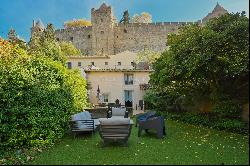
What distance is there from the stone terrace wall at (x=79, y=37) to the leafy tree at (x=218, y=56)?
60.4m

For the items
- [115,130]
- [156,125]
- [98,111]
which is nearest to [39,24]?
[98,111]

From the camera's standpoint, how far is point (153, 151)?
29.3ft

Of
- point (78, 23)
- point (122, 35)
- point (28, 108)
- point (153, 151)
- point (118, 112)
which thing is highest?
point (78, 23)

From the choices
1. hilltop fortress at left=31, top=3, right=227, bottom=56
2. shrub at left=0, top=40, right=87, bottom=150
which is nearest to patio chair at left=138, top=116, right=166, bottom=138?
shrub at left=0, top=40, right=87, bottom=150

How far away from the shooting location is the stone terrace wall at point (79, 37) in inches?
3014

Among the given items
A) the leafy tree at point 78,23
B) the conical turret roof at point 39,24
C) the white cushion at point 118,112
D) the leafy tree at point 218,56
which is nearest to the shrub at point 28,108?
the leafy tree at point 218,56

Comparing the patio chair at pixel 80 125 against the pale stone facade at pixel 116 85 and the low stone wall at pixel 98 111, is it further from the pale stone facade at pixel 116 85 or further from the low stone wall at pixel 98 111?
the pale stone facade at pixel 116 85

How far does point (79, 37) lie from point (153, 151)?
229 ft

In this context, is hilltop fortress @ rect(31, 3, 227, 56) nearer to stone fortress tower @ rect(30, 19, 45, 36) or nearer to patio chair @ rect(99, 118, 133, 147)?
stone fortress tower @ rect(30, 19, 45, 36)

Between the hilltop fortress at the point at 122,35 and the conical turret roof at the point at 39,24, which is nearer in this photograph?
the hilltop fortress at the point at 122,35

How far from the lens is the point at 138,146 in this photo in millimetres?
9680

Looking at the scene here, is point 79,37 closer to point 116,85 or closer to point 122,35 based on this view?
point 122,35

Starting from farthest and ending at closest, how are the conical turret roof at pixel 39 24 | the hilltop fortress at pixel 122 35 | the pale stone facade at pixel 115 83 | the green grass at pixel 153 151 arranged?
the conical turret roof at pixel 39 24
the hilltop fortress at pixel 122 35
the pale stone facade at pixel 115 83
the green grass at pixel 153 151

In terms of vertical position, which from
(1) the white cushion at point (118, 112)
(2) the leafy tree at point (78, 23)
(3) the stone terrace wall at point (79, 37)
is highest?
(2) the leafy tree at point (78, 23)
